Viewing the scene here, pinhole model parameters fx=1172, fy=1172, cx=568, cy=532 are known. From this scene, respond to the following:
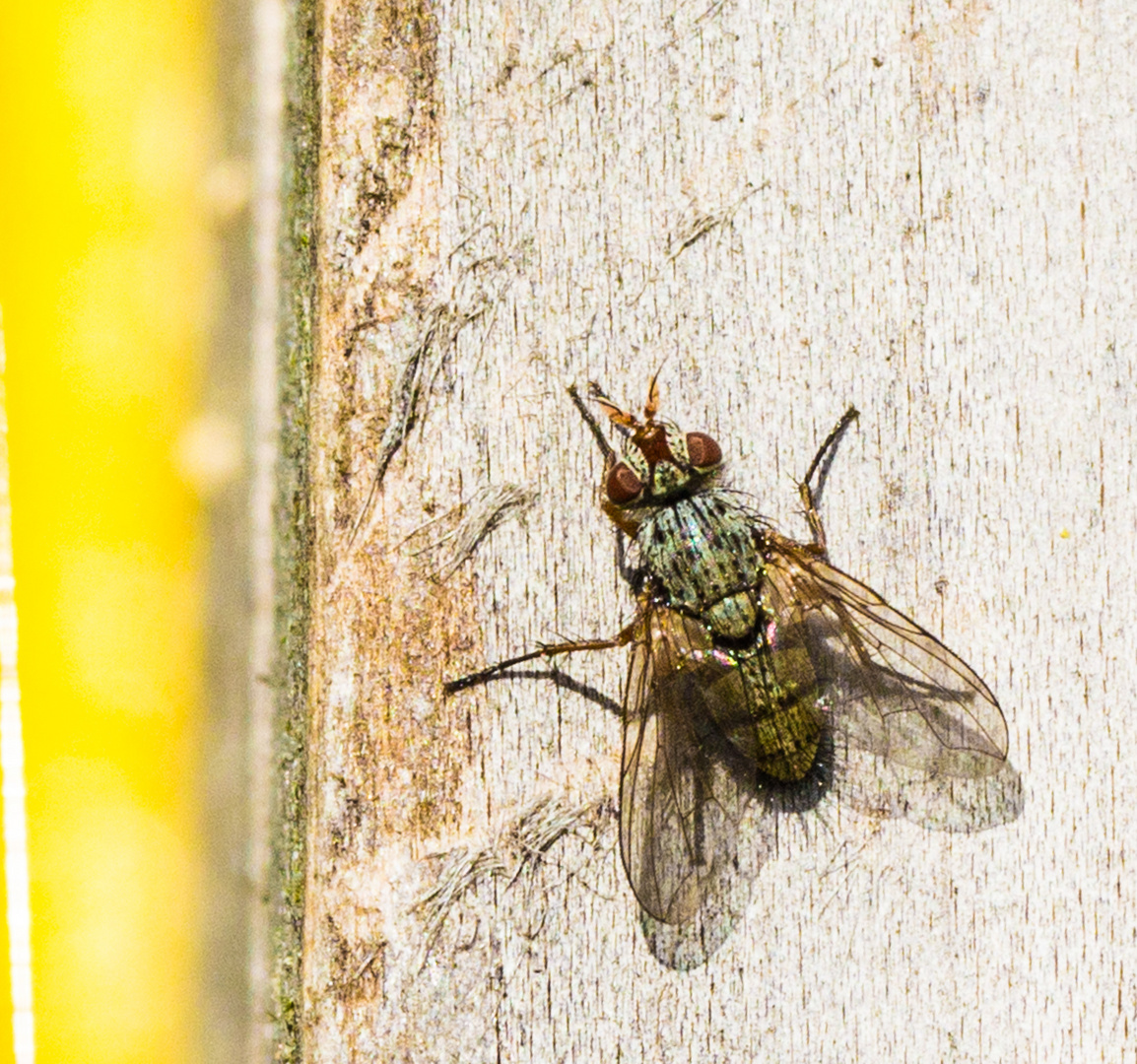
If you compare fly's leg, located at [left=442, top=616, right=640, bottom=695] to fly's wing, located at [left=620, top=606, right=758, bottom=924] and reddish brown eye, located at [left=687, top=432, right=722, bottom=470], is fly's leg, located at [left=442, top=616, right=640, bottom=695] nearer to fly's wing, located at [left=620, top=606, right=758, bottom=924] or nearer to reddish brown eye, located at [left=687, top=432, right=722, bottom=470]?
fly's wing, located at [left=620, top=606, right=758, bottom=924]

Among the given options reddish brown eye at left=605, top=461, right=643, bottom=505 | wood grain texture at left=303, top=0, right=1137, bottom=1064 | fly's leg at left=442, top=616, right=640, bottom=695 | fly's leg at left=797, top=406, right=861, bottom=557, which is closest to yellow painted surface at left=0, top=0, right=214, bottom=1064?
wood grain texture at left=303, top=0, right=1137, bottom=1064

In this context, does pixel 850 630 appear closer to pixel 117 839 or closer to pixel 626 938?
pixel 626 938

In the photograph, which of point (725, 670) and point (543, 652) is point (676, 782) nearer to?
point (725, 670)

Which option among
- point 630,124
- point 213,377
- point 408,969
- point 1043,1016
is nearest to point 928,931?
point 1043,1016

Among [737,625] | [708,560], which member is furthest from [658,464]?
[737,625]

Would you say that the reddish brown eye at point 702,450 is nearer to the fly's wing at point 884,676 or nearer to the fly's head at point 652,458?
the fly's head at point 652,458

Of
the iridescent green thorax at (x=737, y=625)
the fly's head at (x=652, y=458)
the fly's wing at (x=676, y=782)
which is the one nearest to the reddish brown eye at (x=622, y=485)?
the fly's head at (x=652, y=458)

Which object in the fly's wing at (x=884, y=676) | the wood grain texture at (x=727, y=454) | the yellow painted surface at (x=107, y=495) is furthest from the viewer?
the yellow painted surface at (x=107, y=495)
